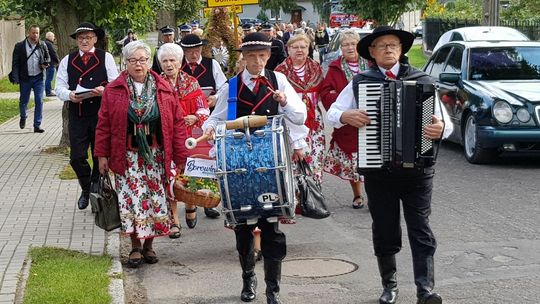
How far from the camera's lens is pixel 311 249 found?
29.3ft

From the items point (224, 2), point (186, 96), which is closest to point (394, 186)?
point (186, 96)

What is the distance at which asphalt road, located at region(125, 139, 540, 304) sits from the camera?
734 cm

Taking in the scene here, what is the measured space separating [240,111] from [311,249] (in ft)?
6.95

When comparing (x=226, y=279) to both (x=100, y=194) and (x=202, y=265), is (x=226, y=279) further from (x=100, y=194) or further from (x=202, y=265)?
(x=100, y=194)

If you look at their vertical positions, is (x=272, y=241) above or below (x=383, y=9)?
below

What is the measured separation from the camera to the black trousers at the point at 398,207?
262 inches

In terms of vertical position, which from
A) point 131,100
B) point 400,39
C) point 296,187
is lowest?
point 296,187

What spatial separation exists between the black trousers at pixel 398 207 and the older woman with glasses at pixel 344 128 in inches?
132

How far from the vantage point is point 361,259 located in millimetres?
8406

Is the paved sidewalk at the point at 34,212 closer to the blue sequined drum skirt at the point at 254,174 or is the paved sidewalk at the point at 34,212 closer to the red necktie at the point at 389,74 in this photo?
the blue sequined drum skirt at the point at 254,174

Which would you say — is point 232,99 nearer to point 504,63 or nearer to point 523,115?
point 523,115

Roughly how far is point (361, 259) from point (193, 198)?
154 cm

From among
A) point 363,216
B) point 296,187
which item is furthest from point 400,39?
point 363,216

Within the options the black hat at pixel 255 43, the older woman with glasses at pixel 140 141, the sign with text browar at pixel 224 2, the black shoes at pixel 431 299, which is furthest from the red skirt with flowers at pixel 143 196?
the sign with text browar at pixel 224 2
